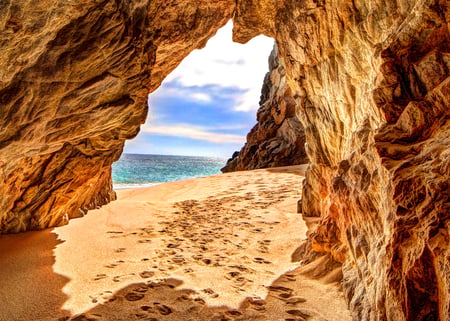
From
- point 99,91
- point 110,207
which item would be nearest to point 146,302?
point 99,91

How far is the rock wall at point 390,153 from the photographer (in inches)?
69.8

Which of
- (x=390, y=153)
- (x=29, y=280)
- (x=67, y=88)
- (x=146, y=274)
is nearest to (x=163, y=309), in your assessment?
(x=146, y=274)

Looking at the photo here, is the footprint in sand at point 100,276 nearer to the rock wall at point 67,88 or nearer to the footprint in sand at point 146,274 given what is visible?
the footprint in sand at point 146,274

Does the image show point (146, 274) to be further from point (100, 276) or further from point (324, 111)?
point (324, 111)

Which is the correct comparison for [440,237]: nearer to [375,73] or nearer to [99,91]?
[375,73]

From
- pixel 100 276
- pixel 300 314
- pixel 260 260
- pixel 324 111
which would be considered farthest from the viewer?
pixel 324 111

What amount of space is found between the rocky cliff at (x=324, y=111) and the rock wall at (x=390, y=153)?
0.04 ft

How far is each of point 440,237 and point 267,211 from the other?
678 cm

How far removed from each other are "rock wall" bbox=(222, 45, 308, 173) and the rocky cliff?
1435cm

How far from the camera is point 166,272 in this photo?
4.15 meters

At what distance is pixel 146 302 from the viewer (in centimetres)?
324

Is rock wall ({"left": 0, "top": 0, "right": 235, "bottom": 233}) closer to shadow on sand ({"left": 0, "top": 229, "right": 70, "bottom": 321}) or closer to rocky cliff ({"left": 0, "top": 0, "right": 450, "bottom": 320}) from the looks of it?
rocky cliff ({"left": 0, "top": 0, "right": 450, "bottom": 320})

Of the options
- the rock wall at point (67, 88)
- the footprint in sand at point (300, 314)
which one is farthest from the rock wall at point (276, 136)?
the footprint in sand at point (300, 314)

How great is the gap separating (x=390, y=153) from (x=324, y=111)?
3338mm
